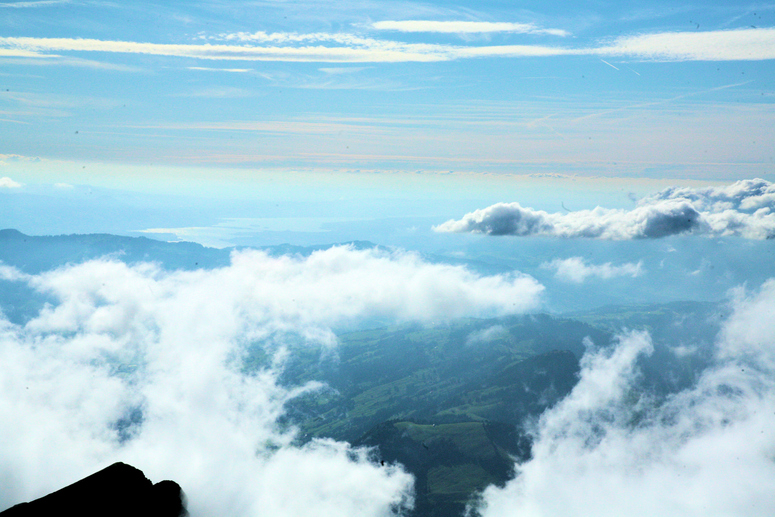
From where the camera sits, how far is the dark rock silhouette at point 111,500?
102 feet

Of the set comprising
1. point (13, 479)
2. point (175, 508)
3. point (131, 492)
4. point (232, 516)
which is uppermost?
point (131, 492)

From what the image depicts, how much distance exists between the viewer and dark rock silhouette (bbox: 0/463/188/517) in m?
31.1

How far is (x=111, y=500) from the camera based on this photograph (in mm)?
32594

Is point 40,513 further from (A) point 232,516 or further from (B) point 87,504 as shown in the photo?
(A) point 232,516

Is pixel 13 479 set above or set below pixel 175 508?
below

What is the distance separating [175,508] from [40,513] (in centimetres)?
931

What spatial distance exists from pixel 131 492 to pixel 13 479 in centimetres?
21696

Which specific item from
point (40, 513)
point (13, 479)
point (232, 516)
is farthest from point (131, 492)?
point (13, 479)

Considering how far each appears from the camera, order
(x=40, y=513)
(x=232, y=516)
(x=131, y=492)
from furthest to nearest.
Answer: (x=232, y=516)
(x=131, y=492)
(x=40, y=513)

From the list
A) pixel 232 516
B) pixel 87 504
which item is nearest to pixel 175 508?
pixel 87 504

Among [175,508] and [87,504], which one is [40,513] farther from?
[175,508]

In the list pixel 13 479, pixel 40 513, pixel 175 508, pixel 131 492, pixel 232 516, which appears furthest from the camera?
pixel 13 479

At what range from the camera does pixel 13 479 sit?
180 m

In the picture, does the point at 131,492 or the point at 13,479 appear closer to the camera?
the point at 131,492
